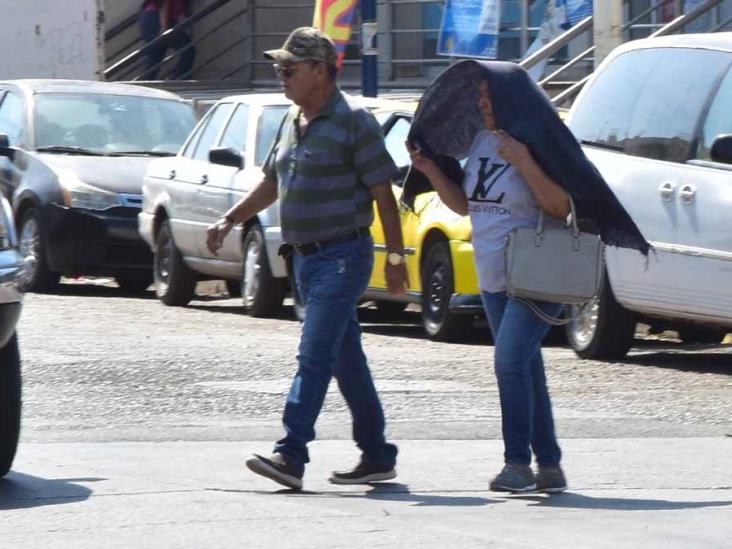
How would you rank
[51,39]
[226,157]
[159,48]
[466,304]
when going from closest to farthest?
[466,304], [226,157], [51,39], [159,48]

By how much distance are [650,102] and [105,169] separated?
6614mm

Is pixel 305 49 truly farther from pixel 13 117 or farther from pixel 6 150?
pixel 13 117

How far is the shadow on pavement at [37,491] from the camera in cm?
691

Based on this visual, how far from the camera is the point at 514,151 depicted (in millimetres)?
7062

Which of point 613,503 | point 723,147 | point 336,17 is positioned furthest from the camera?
point 336,17

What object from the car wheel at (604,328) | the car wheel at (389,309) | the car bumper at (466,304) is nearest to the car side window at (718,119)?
the car wheel at (604,328)

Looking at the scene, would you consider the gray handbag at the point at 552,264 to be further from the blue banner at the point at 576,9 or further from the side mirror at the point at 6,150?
the blue banner at the point at 576,9

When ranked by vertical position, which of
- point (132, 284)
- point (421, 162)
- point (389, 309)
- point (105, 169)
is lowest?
point (132, 284)

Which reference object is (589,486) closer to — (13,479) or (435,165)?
(435,165)

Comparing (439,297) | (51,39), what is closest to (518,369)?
(439,297)

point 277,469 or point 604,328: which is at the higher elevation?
point 277,469

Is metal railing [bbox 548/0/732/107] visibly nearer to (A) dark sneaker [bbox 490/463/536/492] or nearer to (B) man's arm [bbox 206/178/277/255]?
(B) man's arm [bbox 206/178/277/255]

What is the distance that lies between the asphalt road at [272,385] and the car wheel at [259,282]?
0.74ft

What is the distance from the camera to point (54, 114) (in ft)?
56.2
